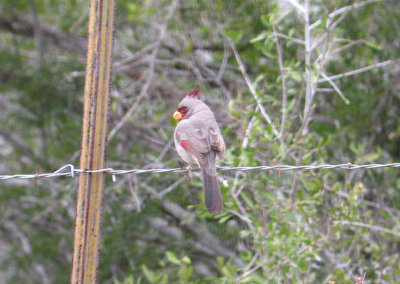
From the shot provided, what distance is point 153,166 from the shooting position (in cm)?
527

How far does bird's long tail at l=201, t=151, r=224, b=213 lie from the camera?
3.57m

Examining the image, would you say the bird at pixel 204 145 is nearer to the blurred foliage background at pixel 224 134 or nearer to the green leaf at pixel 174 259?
the blurred foliage background at pixel 224 134

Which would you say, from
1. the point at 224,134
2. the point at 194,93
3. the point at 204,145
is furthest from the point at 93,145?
the point at 224,134

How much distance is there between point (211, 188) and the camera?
3.69 meters

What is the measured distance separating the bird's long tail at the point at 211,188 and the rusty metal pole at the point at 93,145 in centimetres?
100

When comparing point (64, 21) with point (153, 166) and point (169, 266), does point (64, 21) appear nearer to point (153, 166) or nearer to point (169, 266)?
point (153, 166)

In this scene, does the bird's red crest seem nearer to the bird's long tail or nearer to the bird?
the bird

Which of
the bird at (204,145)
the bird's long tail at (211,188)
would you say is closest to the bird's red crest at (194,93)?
the bird at (204,145)

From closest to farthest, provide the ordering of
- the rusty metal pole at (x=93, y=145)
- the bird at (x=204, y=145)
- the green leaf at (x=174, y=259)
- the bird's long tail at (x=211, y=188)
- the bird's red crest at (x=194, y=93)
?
1. the rusty metal pole at (x=93, y=145)
2. the bird's long tail at (x=211, y=188)
3. the bird at (x=204, y=145)
4. the green leaf at (x=174, y=259)
5. the bird's red crest at (x=194, y=93)

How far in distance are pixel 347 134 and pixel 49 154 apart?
12.6 feet

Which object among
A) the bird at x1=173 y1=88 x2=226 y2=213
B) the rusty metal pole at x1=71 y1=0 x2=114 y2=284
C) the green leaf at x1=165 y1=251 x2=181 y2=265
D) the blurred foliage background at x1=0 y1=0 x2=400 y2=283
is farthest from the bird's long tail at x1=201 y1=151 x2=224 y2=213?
the rusty metal pole at x1=71 y1=0 x2=114 y2=284

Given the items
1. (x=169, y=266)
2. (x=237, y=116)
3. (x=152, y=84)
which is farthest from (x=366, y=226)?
(x=152, y=84)

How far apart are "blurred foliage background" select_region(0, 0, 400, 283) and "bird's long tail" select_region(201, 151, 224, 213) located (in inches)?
12.7

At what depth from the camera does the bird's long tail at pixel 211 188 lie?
3.57m
